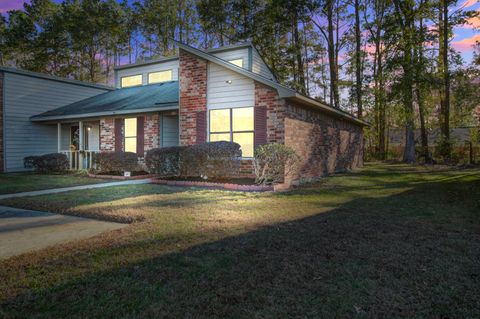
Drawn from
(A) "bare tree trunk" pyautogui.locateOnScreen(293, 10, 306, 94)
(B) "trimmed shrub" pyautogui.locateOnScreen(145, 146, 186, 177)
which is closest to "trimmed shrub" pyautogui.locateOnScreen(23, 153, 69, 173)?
(B) "trimmed shrub" pyautogui.locateOnScreen(145, 146, 186, 177)

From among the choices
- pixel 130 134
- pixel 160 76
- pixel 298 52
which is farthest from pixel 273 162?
pixel 298 52

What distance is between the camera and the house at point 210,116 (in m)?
9.51

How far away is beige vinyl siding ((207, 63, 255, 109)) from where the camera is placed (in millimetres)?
9789

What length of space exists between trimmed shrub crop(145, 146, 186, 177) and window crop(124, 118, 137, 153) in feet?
11.4

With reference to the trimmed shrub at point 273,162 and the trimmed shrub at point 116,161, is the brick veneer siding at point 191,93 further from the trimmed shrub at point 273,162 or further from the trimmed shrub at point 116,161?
the trimmed shrub at point 273,162

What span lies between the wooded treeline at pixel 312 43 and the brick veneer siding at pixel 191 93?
11894 mm

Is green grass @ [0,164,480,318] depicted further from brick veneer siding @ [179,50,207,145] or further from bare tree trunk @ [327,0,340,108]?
bare tree trunk @ [327,0,340,108]

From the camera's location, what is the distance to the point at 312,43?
84.2 ft

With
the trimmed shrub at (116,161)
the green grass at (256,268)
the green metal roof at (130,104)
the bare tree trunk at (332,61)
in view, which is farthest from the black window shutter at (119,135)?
the bare tree trunk at (332,61)

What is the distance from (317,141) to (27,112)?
14.4m

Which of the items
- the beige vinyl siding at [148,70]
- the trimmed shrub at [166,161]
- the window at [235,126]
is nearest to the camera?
the trimmed shrub at [166,161]

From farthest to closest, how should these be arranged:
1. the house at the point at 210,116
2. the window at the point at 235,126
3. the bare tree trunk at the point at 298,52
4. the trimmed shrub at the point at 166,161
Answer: the bare tree trunk at the point at 298,52 < the window at the point at 235,126 < the trimmed shrub at the point at 166,161 < the house at the point at 210,116

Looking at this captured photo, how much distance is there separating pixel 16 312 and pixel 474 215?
20.7 ft

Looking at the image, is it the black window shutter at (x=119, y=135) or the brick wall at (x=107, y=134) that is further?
the brick wall at (x=107, y=134)
